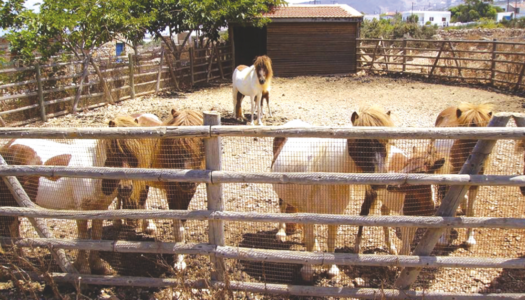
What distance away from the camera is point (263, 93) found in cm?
1067

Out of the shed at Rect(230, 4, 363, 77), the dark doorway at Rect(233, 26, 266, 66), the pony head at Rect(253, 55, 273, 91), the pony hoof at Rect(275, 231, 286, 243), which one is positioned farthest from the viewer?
the dark doorway at Rect(233, 26, 266, 66)

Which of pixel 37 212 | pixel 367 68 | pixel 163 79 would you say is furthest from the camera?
pixel 367 68

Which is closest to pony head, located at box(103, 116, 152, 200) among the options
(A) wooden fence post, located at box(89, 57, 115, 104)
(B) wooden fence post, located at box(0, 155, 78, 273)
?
(B) wooden fence post, located at box(0, 155, 78, 273)

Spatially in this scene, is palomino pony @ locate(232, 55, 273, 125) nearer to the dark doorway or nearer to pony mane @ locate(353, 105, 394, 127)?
pony mane @ locate(353, 105, 394, 127)

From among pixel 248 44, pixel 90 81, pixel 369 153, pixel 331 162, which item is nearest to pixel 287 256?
pixel 331 162

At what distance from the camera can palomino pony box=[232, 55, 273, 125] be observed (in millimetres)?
10125

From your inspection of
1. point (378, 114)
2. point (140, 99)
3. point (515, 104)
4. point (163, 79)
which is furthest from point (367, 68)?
point (378, 114)

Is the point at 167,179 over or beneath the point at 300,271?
over

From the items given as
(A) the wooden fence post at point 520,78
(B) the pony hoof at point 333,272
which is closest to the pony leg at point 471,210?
(B) the pony hoof at point 333,272

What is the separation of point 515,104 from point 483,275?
9.75m

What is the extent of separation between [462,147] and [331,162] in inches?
60.4

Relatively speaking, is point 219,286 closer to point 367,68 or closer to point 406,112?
point 406,112

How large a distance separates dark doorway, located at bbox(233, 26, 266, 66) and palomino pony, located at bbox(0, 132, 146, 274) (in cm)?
1817

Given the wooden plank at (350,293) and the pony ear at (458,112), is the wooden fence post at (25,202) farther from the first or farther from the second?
the pony ear at (458,112)
